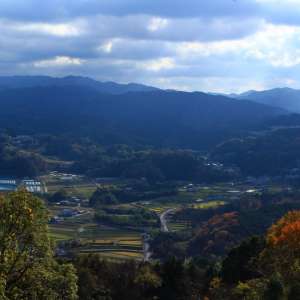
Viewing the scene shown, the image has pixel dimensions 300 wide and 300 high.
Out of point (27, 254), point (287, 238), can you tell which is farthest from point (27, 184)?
point (27, 254)

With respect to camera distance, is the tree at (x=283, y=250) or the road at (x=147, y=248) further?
the road at (x=147, y=248)

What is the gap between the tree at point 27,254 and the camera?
15094 millimetres

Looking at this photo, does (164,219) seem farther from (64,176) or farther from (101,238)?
(64,176)

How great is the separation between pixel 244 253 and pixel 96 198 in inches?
2508

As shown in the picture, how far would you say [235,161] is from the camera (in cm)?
14700

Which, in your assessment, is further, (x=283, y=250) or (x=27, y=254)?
(x=283, y=250)

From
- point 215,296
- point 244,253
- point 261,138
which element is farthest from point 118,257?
point 261,138

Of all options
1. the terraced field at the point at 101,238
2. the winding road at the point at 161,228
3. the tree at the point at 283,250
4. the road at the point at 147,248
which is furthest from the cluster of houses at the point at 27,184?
the tree at the point at 283,250

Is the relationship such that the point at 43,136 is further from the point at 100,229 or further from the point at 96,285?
the point at 96,285

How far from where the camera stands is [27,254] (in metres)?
15.6

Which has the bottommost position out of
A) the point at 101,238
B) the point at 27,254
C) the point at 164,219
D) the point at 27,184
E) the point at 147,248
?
the point at 164,219

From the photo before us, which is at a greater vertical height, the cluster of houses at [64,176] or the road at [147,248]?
the cluster of houses at [64,176]

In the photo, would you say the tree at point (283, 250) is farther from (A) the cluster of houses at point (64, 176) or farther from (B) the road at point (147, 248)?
(A) the cluster of houses at point (64, 176)

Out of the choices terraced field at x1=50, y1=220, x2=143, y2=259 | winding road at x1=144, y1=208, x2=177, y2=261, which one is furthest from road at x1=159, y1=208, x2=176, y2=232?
terraced field at x1=50, y1=220, x2=143, y2=259
